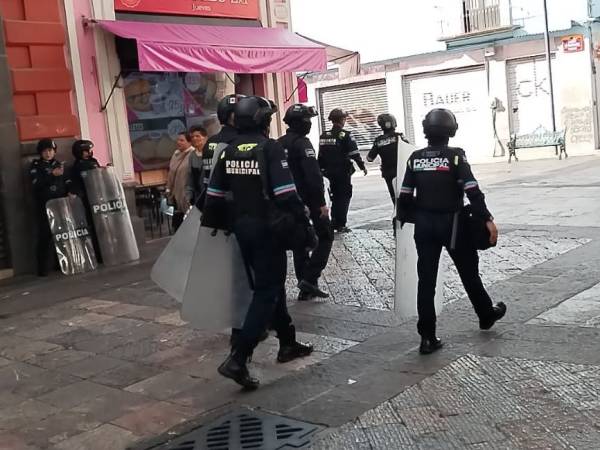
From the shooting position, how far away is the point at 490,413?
3924mm

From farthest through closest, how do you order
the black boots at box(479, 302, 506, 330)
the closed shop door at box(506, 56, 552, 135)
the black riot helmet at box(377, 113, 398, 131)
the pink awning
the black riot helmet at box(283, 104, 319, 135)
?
the closed shop door at box(506, 56, 552, 135), the black riot helmet at box(377, 113, 398, 131), the pink awning, the black riot helmet at box(283, 104, 319, 135), the black boots at box(479, 302, 506, 330)

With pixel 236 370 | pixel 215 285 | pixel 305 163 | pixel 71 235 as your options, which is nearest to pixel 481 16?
pixel 71 235

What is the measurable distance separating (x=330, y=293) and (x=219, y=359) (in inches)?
75.0

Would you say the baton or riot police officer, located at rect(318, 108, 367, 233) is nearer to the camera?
the baton

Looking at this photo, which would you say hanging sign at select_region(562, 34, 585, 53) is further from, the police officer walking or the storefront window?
the police officer walking

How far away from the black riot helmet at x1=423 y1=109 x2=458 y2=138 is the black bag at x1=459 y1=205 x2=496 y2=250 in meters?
0.52

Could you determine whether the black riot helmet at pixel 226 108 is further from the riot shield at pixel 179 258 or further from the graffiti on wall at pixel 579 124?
the graffiti on wall at pixel 579 124

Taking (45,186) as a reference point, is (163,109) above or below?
above

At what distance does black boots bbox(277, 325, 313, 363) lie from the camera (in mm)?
5145

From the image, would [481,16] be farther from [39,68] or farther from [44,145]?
[44,145]

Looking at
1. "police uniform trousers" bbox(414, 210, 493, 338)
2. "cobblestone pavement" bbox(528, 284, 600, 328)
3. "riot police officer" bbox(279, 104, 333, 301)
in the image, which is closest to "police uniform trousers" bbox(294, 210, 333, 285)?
"riot police officer" bbox(279, 104, 333, 301)

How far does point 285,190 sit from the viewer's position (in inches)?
174

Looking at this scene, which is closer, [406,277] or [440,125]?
[440,125]

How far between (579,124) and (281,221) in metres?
18.8
